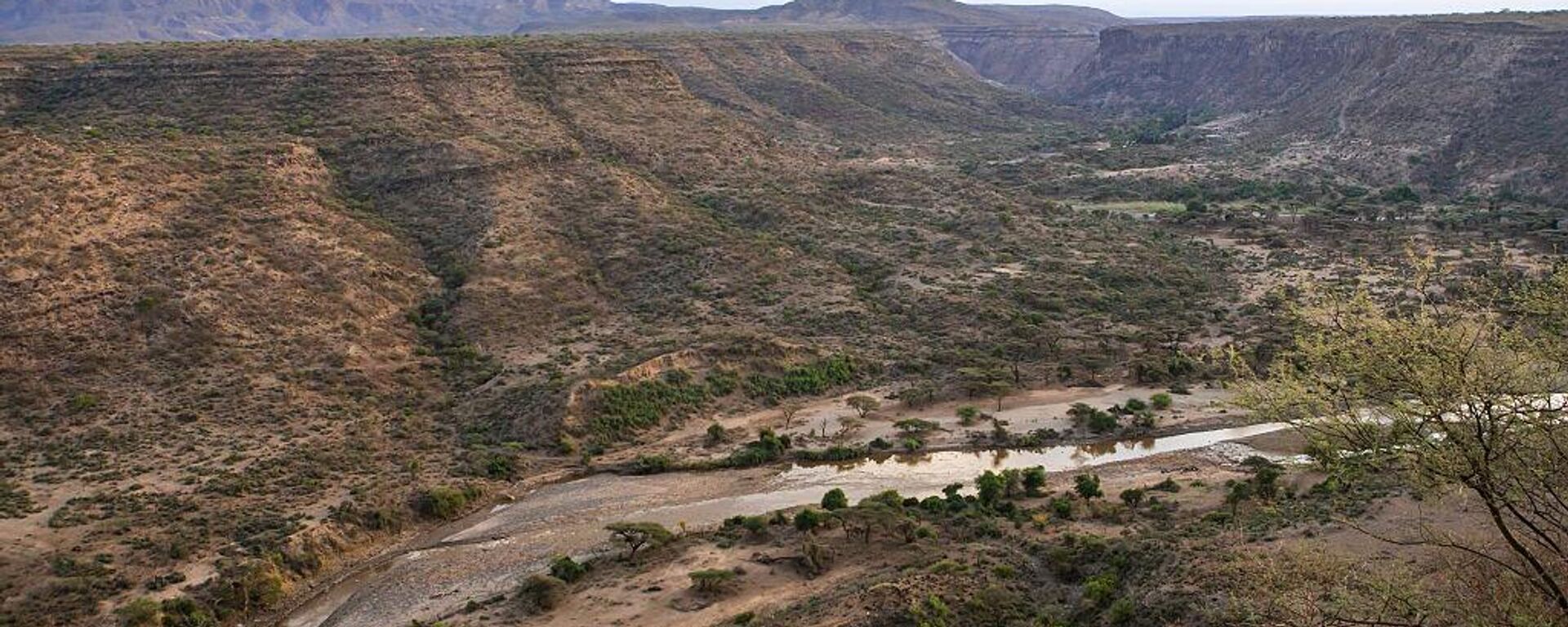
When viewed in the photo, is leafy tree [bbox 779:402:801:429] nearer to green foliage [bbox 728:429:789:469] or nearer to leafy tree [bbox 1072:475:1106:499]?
green foliage [bbox 728:429:789:469]

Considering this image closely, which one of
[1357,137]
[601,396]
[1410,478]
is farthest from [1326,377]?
[1357,137]

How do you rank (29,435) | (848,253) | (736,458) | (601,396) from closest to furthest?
1. (29,435)
2. (736,458)
3. (601,396)
4. (848,253)

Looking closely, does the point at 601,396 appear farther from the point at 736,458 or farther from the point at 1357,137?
the point at 1357,137

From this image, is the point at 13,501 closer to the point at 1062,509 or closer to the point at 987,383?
the point at 1062,509

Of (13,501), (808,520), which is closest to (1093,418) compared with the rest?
(808,520)

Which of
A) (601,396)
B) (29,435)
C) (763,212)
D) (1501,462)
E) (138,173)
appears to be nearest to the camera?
(1501,462)
